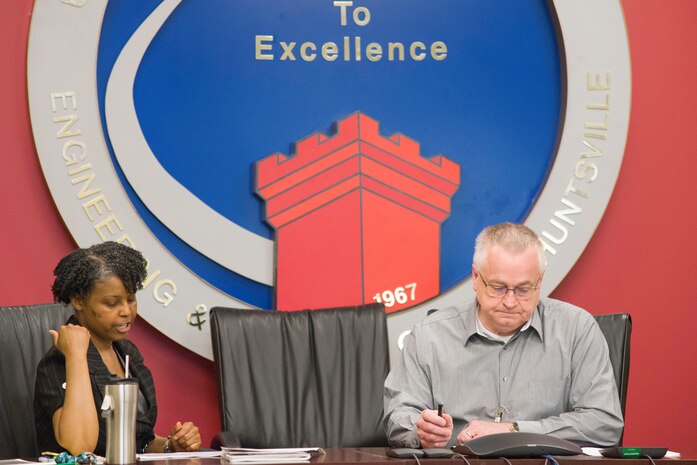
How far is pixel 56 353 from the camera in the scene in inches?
117

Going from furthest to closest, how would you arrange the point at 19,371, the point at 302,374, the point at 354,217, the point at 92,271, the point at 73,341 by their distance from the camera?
the point at 354,217 < the point at 302,374 < the point at 19,371 < the point at 92,271 < the point at 73,341

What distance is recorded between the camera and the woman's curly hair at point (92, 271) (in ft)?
10.4

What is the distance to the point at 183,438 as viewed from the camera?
322cm

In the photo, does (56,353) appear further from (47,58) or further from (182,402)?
(47,58)

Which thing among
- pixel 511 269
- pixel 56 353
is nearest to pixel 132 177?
Answer: pixel 56 353

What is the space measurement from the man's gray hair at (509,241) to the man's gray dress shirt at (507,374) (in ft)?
0.63

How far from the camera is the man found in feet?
10.1

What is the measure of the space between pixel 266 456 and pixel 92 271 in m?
0.99

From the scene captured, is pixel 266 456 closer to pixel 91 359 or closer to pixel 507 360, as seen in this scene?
pixel 91 359

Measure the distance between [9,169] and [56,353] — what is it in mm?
1174

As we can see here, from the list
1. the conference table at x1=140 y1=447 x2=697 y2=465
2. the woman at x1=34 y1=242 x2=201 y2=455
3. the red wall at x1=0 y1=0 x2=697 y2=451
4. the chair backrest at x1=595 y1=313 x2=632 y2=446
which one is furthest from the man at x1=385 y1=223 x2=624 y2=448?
the red wall at x1=0 y1=0 x2=697 y2=451

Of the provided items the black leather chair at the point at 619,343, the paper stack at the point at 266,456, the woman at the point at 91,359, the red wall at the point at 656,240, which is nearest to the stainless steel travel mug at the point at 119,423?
the paper stack at the point at 266,456

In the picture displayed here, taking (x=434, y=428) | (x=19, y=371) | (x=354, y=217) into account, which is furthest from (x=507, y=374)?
(x=19, y=371)

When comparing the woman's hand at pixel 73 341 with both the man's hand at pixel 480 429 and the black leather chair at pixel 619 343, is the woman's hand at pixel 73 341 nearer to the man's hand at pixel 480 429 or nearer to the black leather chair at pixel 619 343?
the man's hand at pixel 480 429
